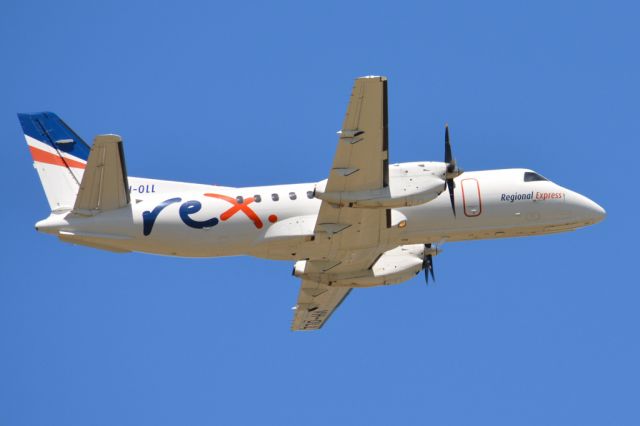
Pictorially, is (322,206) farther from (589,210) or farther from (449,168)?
(589,210)

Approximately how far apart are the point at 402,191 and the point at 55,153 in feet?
41.5

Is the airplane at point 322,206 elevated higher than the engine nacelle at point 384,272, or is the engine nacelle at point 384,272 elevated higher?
the airplane at point 322,206

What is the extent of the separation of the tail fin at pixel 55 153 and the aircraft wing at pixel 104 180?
213cm

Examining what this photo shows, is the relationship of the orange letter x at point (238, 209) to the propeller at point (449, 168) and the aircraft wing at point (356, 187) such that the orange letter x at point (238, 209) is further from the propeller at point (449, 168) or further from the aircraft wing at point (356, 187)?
the propeller at point (449, 168)

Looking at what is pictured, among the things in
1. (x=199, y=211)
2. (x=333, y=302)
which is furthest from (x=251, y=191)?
(x=333, y=302)

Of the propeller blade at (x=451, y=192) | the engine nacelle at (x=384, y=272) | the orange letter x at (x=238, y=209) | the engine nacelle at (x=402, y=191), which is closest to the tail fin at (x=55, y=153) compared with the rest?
the orange letter x at (x=238, y=209)

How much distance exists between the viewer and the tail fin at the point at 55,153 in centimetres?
3644

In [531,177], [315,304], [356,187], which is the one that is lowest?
[315,304]

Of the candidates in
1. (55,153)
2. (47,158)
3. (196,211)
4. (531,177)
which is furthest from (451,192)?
(47,158)

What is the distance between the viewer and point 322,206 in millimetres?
34969

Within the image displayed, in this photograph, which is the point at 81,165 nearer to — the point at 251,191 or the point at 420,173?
the point at 251,191

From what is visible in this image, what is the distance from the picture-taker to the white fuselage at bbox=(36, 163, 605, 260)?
34969mm

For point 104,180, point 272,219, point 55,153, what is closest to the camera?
point 104,180

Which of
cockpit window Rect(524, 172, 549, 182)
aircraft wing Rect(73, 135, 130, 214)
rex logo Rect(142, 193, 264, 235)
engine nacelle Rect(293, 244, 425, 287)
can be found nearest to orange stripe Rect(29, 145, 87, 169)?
aircraft wing Rect(73, 135, 130, 214)
